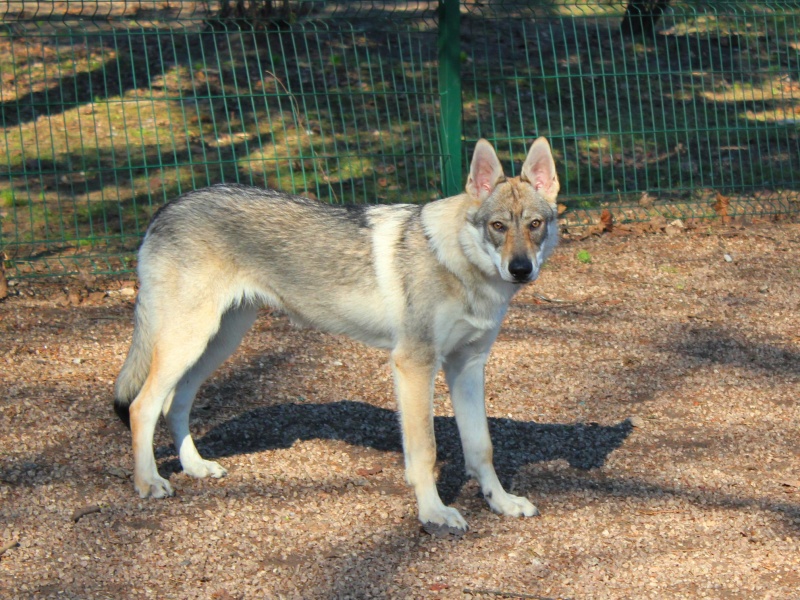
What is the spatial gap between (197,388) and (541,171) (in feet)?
6.55

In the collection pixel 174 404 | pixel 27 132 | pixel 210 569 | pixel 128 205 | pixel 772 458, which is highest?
pixel 27 132

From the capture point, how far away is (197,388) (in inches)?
190

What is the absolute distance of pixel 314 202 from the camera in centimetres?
480

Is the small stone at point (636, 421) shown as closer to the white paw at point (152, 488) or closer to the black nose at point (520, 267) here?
the black nose at point (520, 267)

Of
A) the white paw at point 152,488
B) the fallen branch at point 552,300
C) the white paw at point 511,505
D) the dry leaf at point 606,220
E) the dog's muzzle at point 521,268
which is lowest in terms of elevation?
the white paw at point 511,505

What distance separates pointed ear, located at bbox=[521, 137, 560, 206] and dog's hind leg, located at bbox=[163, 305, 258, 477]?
1.52 meters

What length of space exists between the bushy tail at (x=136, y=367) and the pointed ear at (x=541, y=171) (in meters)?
1.92

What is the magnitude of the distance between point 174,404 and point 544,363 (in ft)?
8.25

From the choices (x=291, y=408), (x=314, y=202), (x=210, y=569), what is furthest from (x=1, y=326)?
(x=210, y=569)

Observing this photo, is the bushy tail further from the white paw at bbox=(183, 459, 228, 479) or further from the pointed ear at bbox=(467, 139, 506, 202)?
the pointed ear at bbox=(467, 139, 506, 202)

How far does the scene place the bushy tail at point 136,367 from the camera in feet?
15.0

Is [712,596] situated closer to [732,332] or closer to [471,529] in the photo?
[471,529]

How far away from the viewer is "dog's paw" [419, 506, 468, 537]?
4.13 meters

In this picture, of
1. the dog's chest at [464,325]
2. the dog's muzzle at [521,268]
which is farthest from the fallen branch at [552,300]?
the dog's muzzle at [521,268]
